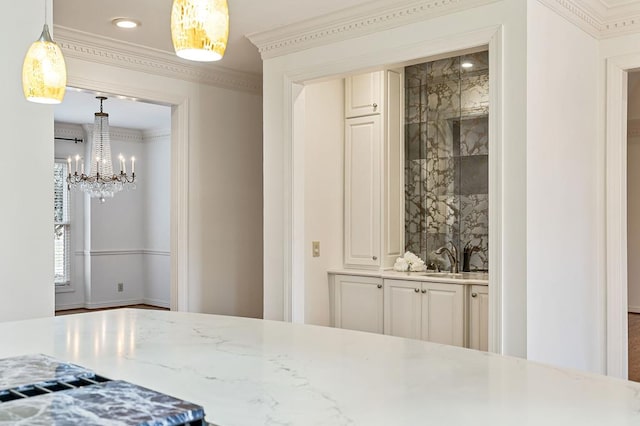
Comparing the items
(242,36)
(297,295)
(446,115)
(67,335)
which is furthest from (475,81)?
(67,335)

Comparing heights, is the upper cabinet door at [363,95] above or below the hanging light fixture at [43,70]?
above

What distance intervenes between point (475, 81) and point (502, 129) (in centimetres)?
160

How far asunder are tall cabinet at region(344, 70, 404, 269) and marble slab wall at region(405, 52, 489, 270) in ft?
0.71

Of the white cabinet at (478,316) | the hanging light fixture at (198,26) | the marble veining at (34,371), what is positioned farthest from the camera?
the white cabinet at (478,316)

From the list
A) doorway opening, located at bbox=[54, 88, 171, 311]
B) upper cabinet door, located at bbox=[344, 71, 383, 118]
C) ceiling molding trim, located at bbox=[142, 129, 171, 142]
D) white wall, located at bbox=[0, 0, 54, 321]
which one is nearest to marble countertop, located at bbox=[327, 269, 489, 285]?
upper cabinet door, located at bbox=[344, 71, 383, 118]

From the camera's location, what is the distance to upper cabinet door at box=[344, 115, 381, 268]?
4586 millimetres

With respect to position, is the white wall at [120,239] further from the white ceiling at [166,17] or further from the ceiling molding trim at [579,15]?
the ceiling molding trim at [579,15]

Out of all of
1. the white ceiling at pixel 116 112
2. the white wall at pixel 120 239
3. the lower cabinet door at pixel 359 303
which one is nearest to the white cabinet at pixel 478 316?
the lower cabinet door at pixel 359 303

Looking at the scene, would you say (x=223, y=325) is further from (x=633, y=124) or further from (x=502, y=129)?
(x=633, y=124)

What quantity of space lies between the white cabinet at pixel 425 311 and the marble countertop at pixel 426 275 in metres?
0.04

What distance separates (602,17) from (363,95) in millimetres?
1703

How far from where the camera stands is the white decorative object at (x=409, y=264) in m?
4.46

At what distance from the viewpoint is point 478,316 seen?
12.8 feet

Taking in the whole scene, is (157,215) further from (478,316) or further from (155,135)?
(478,316)
